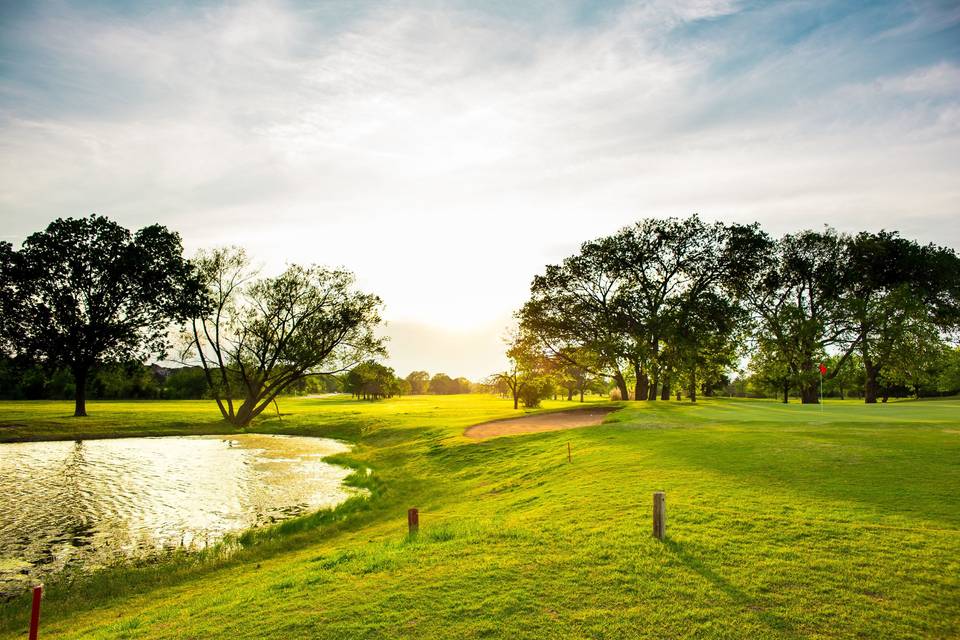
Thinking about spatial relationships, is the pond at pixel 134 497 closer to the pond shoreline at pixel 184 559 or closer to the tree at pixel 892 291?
the pond shoreline at pixel 184 559

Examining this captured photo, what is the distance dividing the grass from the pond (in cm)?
204

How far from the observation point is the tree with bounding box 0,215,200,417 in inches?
1789

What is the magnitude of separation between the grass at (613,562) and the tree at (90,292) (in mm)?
41622

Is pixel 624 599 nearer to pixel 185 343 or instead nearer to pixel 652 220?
pixel 652 220

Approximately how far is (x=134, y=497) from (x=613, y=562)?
69.8ft

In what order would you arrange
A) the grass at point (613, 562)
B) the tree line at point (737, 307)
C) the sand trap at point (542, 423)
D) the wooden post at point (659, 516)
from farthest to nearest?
1. the tree line at point (737, 307)
2. the sand trap at point (542, 423)
3. the wooden post at point (659, 516)
4. the grass at point (613, 562)

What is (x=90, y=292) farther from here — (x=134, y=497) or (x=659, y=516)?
(x=659, y=516)

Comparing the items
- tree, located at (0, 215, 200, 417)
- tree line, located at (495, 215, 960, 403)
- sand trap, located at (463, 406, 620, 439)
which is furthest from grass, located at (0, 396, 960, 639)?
tree, located at (0, 215, 200, 417)

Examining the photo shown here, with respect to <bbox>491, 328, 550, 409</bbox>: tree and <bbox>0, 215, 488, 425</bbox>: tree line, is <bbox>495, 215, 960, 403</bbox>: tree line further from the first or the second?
<bbox>0, 215, 488, 425</bbox>: tree line

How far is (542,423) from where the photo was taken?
1403 inches

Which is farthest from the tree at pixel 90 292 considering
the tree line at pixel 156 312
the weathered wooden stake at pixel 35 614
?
the weathered wooden stake at pixel 35 614

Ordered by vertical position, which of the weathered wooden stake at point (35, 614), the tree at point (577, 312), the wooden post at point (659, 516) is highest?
the tree at point (577, 312)

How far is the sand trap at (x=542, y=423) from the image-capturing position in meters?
32.6

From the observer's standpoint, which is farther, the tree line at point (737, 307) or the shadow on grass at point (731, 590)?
the tree line at point (737, 307)
